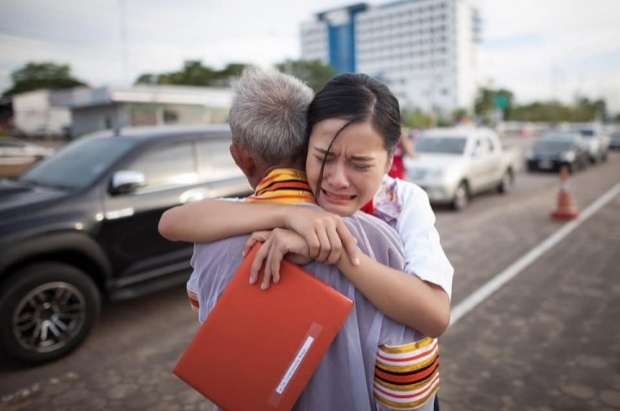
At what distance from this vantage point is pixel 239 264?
1062 millimetres

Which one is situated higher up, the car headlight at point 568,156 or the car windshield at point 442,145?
the car windshield at point 442,145

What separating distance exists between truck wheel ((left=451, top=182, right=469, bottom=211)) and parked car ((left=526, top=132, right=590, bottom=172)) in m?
8.51

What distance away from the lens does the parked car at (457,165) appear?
890 centimetres

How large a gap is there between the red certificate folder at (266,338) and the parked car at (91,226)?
265 cm

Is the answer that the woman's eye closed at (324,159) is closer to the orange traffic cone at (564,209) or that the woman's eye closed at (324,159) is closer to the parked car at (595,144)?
the orange traffic cone at (564,209)

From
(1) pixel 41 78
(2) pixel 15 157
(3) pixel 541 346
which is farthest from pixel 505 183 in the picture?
(1) pixel 41 78

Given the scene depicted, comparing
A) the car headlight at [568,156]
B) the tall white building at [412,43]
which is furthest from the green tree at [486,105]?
the car headlight at [568,156]

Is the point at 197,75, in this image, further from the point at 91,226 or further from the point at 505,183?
the point at 91,226

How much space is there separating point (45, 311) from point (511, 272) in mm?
4845

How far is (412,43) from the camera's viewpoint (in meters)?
96.0

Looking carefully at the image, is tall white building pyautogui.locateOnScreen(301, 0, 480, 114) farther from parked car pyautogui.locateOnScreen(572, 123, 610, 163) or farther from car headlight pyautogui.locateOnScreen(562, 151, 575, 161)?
car headlight pyautogui.locateOnScreen(562, 151, 575, 161)

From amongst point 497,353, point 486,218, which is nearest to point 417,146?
point 486,218

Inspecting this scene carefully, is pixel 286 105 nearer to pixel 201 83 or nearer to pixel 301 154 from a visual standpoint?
pixel 301 154

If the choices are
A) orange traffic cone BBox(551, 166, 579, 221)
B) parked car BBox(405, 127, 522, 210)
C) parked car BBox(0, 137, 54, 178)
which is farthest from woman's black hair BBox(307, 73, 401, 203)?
parked car BBox(0, 137, 54, 178)
